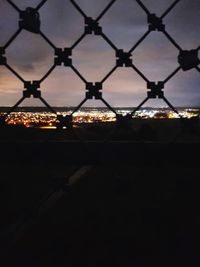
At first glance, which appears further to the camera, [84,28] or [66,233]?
[66,233]

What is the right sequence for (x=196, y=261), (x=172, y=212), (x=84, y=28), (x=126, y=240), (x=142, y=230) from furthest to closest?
1. (x=172, y=212)
2. (x=142, y=230)
3. (x=126, y=240)
4. (x=84, y=28)
5. (x=196, y=261)

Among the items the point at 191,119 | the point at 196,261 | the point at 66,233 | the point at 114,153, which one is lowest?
the point at 196,261

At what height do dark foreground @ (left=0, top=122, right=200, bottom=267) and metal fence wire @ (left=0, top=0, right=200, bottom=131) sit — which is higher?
metal fence wire @ (left=0, top=0, right=200, bottom=131)

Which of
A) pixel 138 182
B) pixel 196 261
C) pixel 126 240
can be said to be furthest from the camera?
pixel 138 182

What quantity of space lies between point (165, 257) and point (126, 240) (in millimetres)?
302

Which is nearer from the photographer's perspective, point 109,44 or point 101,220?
point 109,44

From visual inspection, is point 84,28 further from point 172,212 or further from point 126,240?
point 172,212

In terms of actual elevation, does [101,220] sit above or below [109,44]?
below

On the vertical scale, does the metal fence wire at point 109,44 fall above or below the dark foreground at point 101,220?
above

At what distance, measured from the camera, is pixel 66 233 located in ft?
7.00

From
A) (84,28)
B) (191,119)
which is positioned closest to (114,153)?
(191,119)

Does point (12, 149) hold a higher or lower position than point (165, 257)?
higher

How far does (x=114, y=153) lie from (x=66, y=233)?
61 cm

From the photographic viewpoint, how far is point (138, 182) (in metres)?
4.07
